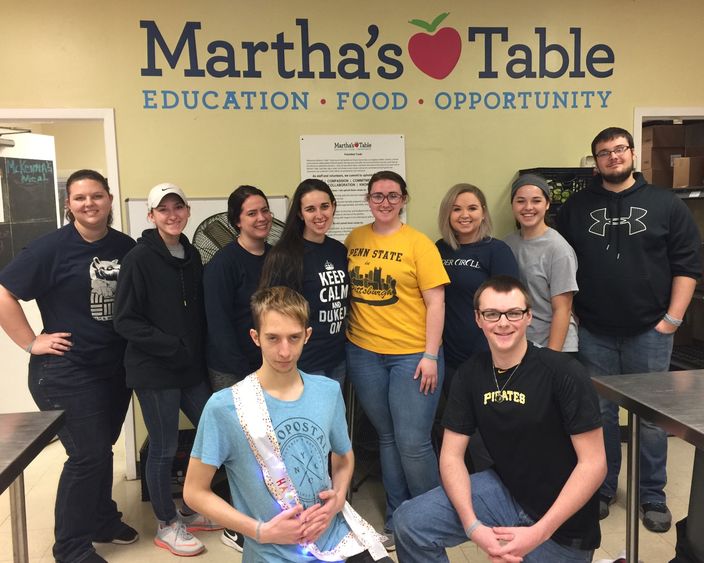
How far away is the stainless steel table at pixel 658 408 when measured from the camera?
1.64 m

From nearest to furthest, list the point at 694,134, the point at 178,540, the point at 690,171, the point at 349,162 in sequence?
1. the point at 178,540
2. the point at 349,162
3. the point at 690,171
4. the point at 694,134

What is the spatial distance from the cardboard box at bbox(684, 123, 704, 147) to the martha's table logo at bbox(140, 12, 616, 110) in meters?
1.08

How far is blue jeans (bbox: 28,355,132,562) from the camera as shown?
221 cm

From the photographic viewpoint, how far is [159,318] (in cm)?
223

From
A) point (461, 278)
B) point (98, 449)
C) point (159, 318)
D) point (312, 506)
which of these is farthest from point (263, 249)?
point (312, 506)

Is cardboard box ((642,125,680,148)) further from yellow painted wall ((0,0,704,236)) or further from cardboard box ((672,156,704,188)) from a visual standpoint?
yellow painted wall ((0,0,704,236))

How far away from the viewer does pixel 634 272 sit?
8.22 feet

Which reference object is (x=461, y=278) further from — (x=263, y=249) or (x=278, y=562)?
(x=278, y=562)

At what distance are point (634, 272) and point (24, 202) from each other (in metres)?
3.59

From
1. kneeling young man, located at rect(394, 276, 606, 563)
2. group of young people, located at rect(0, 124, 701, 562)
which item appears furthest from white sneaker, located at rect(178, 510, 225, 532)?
kneeling young man, located at rect(394, 276, 606, 563)

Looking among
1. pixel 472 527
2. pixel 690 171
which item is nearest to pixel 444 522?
pixel 472 527

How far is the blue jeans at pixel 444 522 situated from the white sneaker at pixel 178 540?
43.4 inches

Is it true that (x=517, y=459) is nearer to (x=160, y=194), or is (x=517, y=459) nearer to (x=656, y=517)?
(x=656, y=517)

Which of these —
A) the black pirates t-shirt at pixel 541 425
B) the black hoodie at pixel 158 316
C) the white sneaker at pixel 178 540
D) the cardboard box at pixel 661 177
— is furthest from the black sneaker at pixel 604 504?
the cardboard box at pixel 661 177
